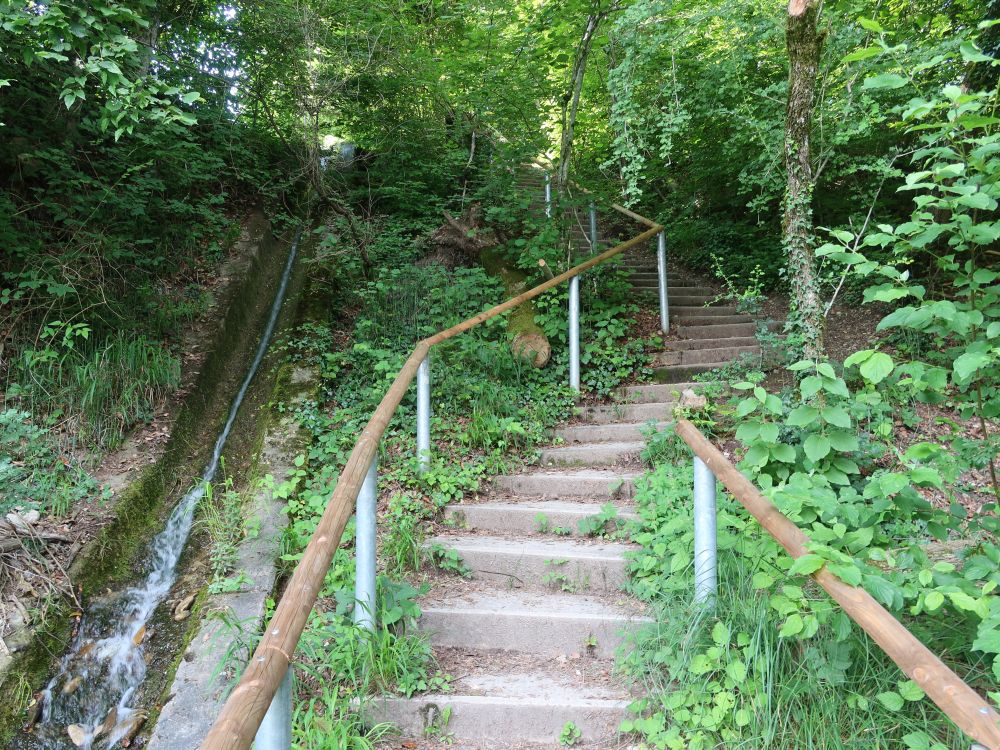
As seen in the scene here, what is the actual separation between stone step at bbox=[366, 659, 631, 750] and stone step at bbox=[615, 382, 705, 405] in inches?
124

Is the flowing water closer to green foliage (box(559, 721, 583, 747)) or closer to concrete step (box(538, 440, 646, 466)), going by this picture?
green foliage (box(559, 721, 583, 747))

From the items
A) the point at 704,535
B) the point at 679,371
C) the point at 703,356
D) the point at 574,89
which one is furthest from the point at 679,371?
the point at 704,535

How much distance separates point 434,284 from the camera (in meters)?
6.30

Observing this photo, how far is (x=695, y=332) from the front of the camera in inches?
256

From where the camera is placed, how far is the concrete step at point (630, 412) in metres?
4.91

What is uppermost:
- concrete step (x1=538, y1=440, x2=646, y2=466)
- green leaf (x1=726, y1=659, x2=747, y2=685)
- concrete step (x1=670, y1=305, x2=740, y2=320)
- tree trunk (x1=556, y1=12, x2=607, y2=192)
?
tree trunk (x1=556, y1=12, x2=607, y2=192)

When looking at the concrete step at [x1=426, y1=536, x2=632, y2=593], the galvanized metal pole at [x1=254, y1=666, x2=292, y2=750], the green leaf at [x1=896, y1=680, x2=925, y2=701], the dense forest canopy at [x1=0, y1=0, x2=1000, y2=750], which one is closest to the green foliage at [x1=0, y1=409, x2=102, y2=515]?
the dense forest canopy at [x1=0, y1=0, x2=1000, y2=750]

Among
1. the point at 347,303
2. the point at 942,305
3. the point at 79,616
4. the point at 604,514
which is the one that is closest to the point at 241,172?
the point at 347,303

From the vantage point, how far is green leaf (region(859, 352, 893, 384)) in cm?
175

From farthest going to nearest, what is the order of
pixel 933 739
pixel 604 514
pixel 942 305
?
1. pixel 604 514
2. pixel 942 305
3. pixel 933 739

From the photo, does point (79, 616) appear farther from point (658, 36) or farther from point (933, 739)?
point (658, 36)

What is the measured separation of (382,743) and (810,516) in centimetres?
178

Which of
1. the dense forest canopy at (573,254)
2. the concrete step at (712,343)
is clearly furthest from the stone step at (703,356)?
the dense forest canopy at (573,254)

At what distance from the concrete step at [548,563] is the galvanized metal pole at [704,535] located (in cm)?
65
